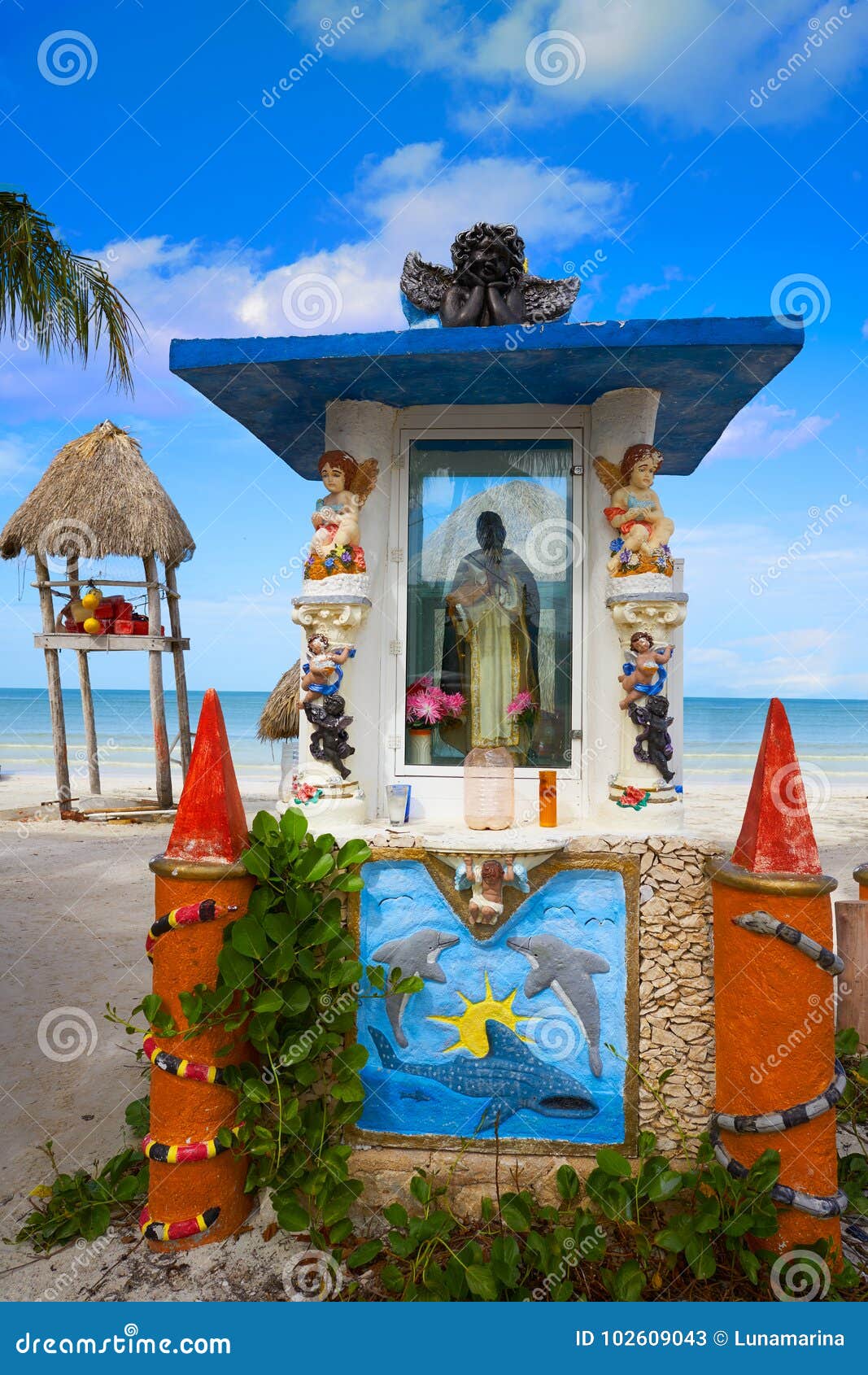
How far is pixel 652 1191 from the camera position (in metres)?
3.22

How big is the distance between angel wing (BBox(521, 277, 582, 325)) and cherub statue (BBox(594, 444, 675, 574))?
923 mm

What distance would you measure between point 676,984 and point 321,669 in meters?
1.97

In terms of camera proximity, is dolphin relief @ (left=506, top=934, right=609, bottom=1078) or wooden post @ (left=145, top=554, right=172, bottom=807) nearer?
dolphin relief @ (left=506, top=934, right=609, bottom=1078)

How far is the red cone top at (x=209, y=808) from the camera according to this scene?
335cm

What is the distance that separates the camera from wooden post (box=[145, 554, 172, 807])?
1248 cm

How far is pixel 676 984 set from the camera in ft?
11.5

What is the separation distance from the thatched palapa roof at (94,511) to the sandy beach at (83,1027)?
3916 mm

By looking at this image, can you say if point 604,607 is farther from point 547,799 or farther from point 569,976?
point 569,976

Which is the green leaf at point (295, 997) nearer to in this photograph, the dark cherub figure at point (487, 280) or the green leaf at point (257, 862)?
the green leaf at point (257, 862)

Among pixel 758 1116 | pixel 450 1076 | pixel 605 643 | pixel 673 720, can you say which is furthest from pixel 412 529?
pixel 758 1116

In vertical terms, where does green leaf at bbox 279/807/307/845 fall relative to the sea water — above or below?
above

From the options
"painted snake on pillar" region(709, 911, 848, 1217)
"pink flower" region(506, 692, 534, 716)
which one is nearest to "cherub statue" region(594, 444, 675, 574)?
"pink flower" region(506, 692, 534, 716)

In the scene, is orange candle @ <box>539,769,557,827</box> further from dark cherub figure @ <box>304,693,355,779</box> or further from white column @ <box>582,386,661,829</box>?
dark cherub figure @ <box>304,693,355,779</box>

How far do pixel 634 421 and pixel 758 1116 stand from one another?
2.88m
